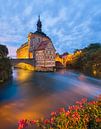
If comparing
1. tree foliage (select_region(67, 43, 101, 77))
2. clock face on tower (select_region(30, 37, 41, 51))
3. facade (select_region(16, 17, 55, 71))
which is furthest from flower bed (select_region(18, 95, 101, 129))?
clock face on tower (select_region(30, 37, 41, 51))

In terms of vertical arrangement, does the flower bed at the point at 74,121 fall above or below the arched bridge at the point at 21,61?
below

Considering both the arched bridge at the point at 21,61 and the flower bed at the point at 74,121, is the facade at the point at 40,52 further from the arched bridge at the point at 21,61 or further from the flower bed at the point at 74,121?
the flower bed at the point at 74,121

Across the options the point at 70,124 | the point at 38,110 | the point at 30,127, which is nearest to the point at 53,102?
the point at 38,110

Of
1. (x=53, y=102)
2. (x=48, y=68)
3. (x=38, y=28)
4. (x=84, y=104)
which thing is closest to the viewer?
(x=84, y=104)

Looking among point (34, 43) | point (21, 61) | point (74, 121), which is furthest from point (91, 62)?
point (74, 121)

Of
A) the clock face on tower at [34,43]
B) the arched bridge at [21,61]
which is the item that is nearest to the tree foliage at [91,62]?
the clock face on tower at [34,43]

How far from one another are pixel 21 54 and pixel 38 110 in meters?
75.0

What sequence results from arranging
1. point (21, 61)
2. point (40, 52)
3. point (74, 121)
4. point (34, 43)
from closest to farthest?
point (74, 121)
point (21, 61)
point (40, 52)
point (34, 43)

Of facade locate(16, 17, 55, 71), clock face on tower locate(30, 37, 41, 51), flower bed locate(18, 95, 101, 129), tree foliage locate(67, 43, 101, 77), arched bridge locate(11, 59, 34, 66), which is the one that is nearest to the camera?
flower bed locate(18, 95, 101, 129)

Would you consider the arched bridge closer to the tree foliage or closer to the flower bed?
the tree foliage

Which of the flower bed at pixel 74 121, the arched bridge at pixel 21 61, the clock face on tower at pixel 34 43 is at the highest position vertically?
the clock face on tower at pixel 34 43

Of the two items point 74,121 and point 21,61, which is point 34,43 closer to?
point 21,61

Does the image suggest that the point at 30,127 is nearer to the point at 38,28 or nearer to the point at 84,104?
the point at 84,104

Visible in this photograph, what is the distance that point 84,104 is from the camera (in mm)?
6254
